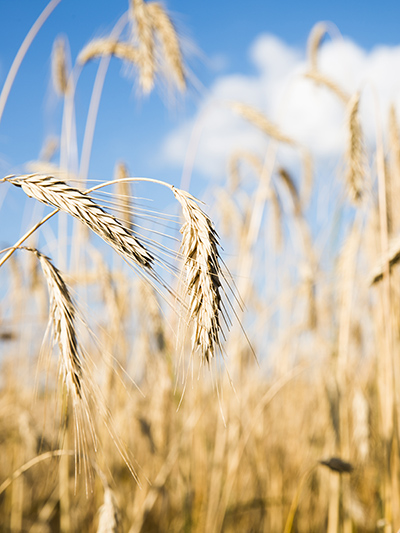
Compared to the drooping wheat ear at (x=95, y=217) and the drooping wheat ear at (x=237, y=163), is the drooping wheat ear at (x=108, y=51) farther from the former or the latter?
the drooping wheat ear at (x=95, y=217)

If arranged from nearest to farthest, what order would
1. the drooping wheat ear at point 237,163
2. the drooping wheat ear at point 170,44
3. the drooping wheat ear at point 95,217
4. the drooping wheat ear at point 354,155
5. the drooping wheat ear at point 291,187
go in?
1. the drooping wheat ear at point 95,217
2. the drooping wheat ear at point 354,155
3. the drooping wheat ear at point 170,44
4. the drooping wheat ear at point 291,187
5. the drooping wheat ear at point 237,163

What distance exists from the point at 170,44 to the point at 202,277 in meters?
1.82

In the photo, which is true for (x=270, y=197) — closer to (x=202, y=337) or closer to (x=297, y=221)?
(x=297, y=221)

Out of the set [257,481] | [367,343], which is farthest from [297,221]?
[257,481]

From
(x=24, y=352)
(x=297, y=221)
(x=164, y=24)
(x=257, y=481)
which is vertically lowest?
(x=257, y=481)

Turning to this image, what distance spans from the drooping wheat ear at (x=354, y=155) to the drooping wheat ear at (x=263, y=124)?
0.50 meters

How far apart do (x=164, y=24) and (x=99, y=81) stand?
1.48 feet

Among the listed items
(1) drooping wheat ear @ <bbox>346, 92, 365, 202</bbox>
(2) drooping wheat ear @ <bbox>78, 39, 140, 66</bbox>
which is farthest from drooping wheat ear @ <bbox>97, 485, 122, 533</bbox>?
(2) drooping wheat ear @ <bbox>78, 39, 140, 66</bbox>

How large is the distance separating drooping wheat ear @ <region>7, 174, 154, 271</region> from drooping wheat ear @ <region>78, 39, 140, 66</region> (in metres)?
1.66

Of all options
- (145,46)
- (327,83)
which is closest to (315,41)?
(327,83)

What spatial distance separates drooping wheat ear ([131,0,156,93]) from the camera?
76.4 inches

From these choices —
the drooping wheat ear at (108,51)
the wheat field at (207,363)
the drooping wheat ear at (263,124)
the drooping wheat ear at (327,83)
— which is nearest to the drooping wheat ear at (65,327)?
the wheat field at (207,363)

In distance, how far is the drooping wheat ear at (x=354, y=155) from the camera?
5.54 feet

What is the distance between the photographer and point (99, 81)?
227 cm
